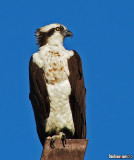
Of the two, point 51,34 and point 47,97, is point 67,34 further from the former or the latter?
point 47,97

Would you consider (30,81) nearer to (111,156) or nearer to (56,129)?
(56,129)

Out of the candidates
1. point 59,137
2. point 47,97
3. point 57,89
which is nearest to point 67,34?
point 57,89

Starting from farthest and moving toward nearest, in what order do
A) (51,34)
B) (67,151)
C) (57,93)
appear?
(51,34) → (57,93) → (67,151)

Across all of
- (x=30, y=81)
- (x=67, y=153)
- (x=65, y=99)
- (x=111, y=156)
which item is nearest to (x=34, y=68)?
(x=30, y=81)

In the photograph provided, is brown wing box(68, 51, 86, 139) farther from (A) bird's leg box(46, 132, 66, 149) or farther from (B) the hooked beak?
(B) the hooked beak

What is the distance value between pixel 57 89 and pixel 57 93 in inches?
3.1

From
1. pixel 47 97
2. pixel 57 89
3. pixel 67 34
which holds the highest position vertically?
pixel 67 34

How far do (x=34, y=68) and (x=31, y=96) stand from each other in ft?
1.97

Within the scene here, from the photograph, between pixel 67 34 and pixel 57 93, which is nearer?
pixel 57 93

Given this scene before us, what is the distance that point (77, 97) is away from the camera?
28.5ft

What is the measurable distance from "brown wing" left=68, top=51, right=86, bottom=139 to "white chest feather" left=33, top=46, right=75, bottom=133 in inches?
3.9

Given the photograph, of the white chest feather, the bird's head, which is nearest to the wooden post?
the white chest feather

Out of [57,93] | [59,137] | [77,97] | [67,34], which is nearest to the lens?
[59,137]

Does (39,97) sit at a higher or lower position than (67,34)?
lower
